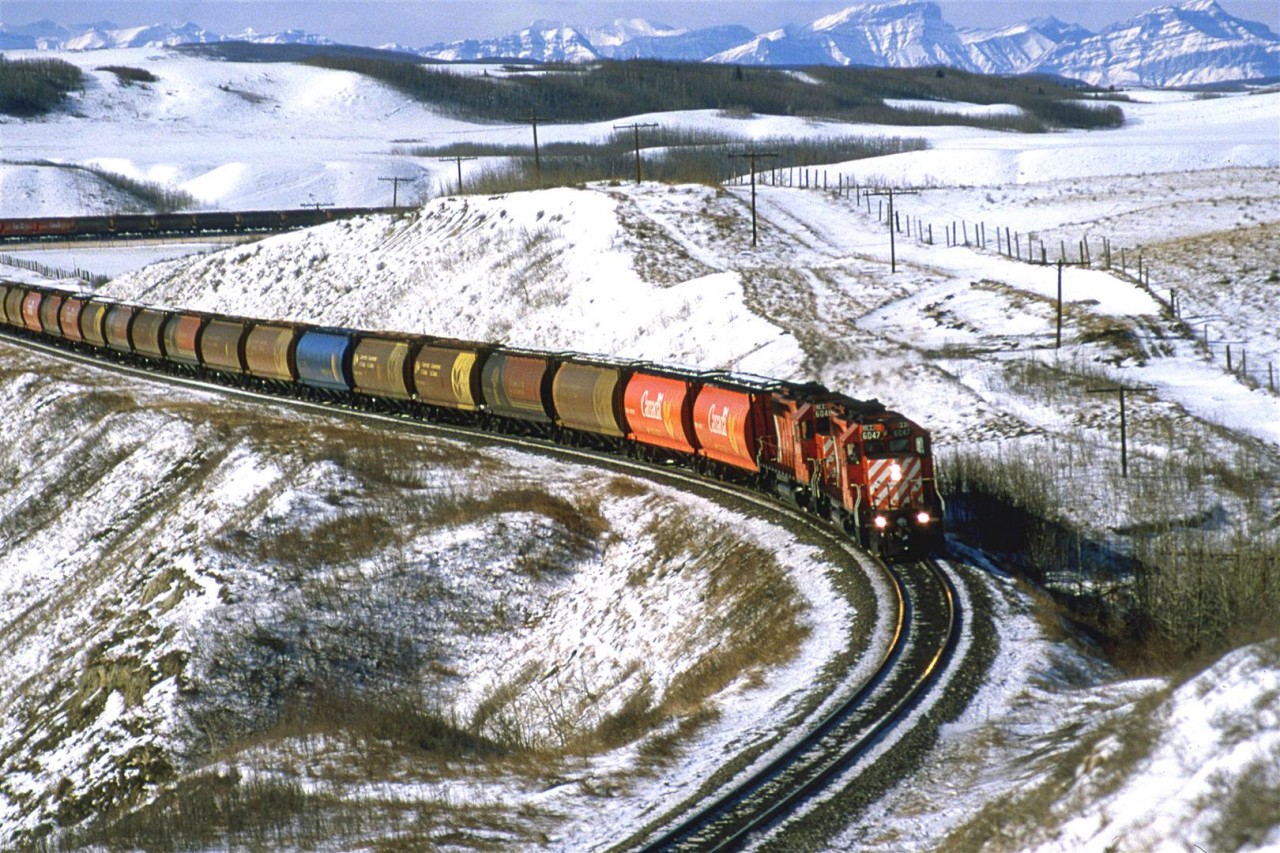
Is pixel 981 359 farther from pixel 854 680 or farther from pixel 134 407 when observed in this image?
pixel 134 407

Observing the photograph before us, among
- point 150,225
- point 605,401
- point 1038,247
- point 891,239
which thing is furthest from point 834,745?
point 150,225

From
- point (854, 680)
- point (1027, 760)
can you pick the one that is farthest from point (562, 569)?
point (1027, 760)

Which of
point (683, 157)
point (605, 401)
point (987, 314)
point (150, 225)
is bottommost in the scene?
point (605, 401)

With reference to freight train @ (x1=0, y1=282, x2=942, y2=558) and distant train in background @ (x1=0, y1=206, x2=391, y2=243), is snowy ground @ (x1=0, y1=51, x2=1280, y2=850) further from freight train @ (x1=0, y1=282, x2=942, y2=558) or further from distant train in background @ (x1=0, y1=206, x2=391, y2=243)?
distant train in background @ (x1=0, y1=206, x2=391, y2=243)

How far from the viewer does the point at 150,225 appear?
13962cm

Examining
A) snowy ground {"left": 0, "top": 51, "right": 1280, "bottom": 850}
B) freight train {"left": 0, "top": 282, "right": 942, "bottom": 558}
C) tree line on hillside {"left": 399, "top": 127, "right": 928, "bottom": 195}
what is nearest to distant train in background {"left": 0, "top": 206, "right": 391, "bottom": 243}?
snowy ground {"left": 0, "top": 51, "right": 1280, "bottom": 850}

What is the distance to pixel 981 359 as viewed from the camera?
172ft

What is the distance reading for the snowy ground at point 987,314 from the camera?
15125 mm

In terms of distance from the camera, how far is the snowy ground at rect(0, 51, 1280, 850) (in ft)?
49.6

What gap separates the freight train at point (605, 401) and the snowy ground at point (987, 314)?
3558 millimetres

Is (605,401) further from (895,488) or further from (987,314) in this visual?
(987,314)

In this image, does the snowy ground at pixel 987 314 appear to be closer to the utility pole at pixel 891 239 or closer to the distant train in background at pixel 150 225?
the utility pole at pixel 891 239

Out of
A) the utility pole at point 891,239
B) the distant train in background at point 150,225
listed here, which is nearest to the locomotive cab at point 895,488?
the utility pole at point 891,239

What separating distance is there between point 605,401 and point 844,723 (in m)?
23.8
